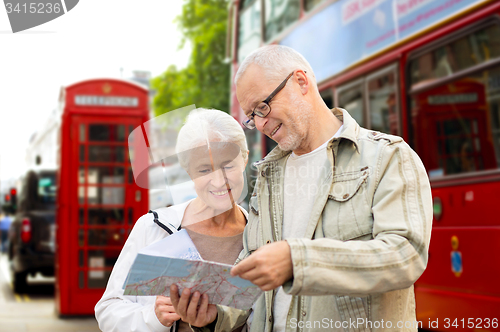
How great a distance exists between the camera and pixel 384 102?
5020mm

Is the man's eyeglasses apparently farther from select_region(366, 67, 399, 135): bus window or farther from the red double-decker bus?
select_region(366, 67, 399, 135): bus window

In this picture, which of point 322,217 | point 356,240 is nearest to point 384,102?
point 322,217

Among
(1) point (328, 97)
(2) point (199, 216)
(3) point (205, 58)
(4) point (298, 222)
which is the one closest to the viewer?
(4) point (298, 222)

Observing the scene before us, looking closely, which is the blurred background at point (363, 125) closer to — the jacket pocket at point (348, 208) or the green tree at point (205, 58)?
the jacket pocket at point (348, 208)

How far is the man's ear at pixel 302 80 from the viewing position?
1.99 metres

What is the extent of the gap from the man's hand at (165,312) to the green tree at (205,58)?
46.5 feet

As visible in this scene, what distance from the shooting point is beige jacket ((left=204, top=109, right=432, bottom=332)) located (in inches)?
59.1

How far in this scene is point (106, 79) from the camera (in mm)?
7473

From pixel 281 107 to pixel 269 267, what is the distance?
683mm

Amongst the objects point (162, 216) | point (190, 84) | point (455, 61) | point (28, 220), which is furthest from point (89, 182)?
point (190, 84)

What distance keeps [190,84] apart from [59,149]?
9713 mm

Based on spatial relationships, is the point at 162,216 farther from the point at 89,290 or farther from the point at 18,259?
the point at 18,259

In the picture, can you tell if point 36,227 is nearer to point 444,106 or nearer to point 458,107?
point 444,106

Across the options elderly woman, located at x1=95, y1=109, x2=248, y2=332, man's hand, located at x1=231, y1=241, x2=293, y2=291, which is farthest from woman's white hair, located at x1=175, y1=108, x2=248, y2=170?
man's hand, located at x1=231, y1=241, x2=293, y2=291
